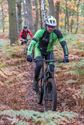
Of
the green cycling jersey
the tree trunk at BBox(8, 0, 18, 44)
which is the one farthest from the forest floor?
the tree trunk at BBox(8, 0, 18, 44)

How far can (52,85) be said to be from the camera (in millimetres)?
7855

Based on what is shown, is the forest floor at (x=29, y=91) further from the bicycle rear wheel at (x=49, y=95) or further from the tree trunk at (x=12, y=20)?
the tree trunk at (x=12, y=20)

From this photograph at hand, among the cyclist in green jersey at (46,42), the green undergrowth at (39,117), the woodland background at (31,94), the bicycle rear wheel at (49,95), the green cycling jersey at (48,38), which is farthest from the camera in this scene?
the green cycling jersey at (48,38)

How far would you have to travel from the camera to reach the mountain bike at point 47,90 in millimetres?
7746

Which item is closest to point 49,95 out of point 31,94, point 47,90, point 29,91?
point 47,90

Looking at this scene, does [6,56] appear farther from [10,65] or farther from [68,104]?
[68,104]

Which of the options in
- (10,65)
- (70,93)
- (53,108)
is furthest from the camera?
(10,65)

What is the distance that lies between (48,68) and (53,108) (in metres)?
1.12

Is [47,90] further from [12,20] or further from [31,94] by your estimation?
[12,20]

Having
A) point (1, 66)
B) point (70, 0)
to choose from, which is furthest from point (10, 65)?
point (70, 0)

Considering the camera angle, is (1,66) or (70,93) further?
(1,66)

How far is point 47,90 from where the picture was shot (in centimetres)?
824

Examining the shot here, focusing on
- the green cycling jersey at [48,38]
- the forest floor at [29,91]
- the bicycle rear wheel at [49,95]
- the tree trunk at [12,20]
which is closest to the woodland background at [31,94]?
the forest floor at [29,91]

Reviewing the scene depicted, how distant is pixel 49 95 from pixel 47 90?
0.20 meters
